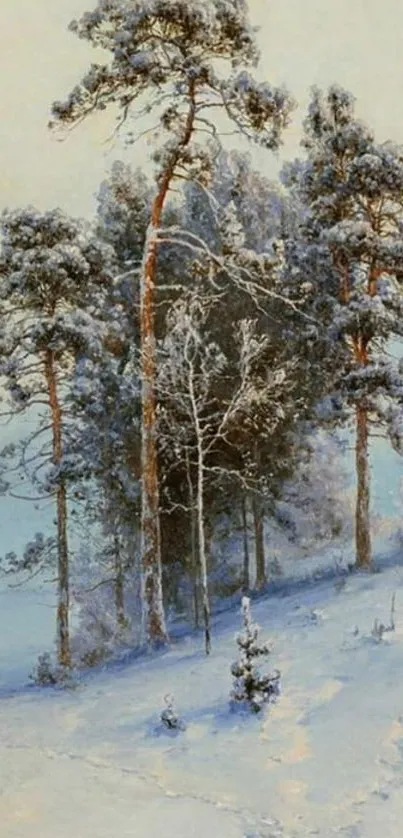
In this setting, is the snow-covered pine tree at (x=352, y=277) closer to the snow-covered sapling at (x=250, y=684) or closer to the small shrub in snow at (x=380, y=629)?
the small shrub in snow at (x=380, y=629)

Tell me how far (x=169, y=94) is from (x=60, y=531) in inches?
298

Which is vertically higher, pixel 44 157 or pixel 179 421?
pixel 44 157

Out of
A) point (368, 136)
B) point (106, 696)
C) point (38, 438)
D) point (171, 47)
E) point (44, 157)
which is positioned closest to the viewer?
point (44, 157)

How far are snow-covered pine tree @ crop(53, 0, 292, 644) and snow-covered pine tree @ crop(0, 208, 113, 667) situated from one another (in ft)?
5.42

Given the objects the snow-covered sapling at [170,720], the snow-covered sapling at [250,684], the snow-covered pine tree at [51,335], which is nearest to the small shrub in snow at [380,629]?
the snow-covered sapling at [250,684]

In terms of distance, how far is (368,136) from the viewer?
16.8 m

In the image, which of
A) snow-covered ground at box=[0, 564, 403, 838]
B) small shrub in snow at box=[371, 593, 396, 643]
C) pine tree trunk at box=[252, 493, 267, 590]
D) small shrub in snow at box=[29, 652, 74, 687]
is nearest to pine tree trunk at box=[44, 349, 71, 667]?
small shrub in snow at box=[29, 652, 74, 687]

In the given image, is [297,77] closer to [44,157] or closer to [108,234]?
[44,157]

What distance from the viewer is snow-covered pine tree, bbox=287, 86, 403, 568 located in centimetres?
1791

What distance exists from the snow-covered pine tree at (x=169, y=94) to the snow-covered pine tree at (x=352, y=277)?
275 cm

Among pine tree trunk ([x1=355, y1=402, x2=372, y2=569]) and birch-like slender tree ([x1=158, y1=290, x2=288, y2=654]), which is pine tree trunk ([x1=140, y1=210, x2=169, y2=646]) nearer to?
birch-like slender tree ([x1=158, y1=290, x2=288, y2=654])

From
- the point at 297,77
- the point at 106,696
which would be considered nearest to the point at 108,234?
the point at 297,77

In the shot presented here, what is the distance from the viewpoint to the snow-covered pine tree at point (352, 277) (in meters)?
17.9

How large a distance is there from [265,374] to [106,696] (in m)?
7.80
